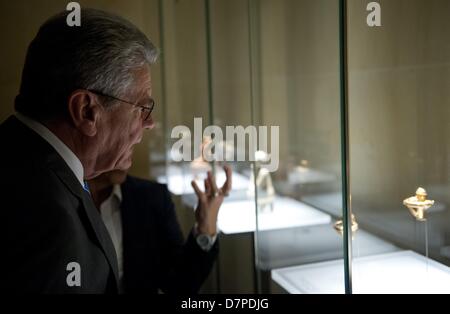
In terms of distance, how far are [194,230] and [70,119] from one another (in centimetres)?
49

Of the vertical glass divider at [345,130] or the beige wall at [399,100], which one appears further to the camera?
the beige wall at [399,100]

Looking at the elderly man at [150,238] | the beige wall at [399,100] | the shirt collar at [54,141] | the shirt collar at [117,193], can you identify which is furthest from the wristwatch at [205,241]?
the shirt collar at [54,141]

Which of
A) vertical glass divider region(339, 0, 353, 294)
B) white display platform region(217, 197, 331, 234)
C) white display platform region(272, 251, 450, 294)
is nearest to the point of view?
vertical glass divider region(339, 0, 353, 294)

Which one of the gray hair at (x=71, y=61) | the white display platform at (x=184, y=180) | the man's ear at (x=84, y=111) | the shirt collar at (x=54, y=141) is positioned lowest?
the white display platform at (x=184, y=180)

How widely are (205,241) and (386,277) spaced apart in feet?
1.26

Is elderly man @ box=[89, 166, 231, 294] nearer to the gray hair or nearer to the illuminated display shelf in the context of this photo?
the illuminated display shelf

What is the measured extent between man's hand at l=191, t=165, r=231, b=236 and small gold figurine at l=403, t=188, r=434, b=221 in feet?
1.37

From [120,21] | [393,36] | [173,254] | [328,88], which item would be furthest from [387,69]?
[173,254]

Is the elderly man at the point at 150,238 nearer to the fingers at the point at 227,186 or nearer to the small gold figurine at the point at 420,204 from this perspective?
the fingers at the point at 227,186

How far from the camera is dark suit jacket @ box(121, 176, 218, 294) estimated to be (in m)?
1.00

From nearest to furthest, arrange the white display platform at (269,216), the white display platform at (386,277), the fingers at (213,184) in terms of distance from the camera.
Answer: the white display platform at (386,277) → the fingers at (213,184) → the white display platform at (269,216)

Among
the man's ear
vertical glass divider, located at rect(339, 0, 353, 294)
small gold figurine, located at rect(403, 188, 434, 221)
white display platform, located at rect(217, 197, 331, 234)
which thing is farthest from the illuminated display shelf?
the man's ear

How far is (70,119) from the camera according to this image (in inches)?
23.4

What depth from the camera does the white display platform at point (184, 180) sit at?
1.19m
